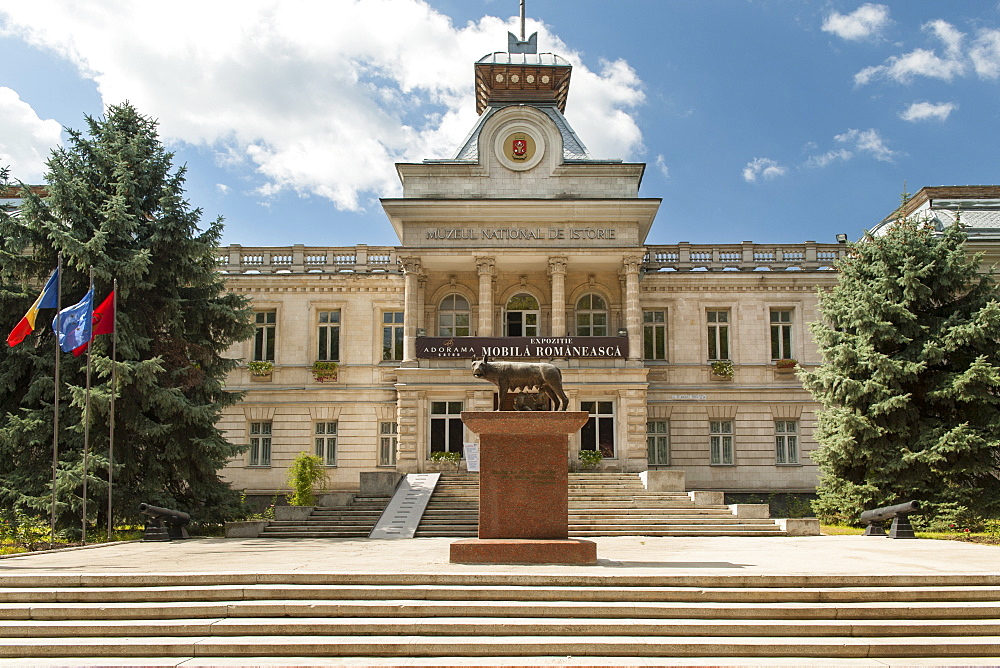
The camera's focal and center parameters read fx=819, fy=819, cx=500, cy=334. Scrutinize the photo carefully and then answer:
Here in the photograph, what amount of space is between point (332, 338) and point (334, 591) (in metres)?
24.4

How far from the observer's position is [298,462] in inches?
1062

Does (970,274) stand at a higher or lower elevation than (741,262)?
lower

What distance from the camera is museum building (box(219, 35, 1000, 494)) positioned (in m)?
29.8

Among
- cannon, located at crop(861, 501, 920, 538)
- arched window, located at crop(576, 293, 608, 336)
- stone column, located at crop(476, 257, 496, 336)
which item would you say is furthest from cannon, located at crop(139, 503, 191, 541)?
arched window, located at crop(576, 293, 608, 336)

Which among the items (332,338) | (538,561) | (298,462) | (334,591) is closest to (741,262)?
(332,338)

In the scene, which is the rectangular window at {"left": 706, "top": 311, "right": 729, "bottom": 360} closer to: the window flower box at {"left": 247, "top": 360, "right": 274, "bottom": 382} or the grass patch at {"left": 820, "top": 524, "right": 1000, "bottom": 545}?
the grass patch at {"left": 820, "top": 524, "right": 1000, "bottom": 545}

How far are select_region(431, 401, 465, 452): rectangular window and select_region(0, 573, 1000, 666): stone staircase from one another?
762 inches

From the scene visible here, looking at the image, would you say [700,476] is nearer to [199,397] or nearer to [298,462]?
[298,462]

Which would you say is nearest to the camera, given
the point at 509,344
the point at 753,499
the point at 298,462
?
the point at 298,462

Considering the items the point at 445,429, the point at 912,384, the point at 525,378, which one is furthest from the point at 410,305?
the point at 525,378

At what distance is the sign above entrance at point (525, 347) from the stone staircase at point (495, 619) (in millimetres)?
18962

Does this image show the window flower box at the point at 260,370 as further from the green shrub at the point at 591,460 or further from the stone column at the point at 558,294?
the green shrub at the point at 591,460

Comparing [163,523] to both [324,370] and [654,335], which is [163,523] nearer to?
[324,370]

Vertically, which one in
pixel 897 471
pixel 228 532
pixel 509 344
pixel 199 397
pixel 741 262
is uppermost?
pixel 741 262
